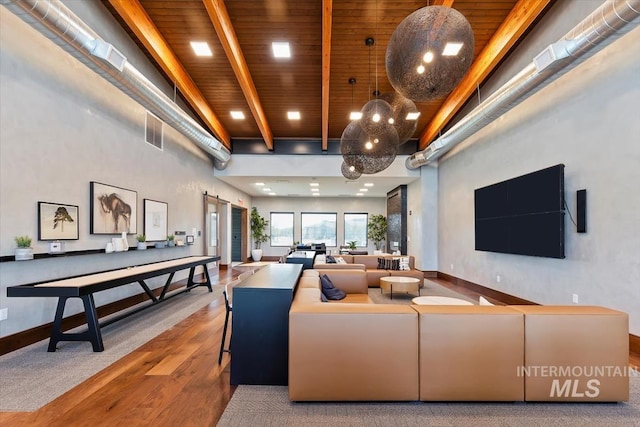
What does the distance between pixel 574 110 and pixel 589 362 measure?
10.9 feet

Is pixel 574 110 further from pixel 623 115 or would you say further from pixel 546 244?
pixel 546 244

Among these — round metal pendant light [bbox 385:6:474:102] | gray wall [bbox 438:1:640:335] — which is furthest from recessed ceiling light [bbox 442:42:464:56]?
gray wall [bbox 438:1:640:335]

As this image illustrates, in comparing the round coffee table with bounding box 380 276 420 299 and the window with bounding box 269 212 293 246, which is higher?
the window with bounding box 269 212 293 246

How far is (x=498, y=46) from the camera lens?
4.63 meters

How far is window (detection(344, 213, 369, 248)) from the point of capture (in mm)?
14133

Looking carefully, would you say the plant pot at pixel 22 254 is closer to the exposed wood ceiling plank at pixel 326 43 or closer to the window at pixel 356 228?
the exposed wood ceiling plank at pixel 326 43

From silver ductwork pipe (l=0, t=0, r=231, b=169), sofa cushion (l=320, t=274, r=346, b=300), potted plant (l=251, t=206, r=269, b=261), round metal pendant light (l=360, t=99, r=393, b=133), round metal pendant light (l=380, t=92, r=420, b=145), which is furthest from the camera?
potted plant (l=251, t=206, r=269, b=261)

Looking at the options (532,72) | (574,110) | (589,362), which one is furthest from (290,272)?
(574,110)

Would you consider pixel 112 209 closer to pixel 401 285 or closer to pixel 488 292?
pixel 401 285

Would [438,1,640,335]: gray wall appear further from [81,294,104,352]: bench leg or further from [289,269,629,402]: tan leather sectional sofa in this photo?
[81,294,104,352]: bench leg

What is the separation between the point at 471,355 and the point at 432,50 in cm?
208

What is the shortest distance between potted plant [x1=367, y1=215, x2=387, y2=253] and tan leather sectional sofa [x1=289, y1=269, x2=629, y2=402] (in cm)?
1105

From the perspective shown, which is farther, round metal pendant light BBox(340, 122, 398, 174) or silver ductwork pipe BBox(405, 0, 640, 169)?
round metal pendant light BBox(340, 122, 398, 174)

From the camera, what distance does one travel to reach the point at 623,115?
10.8ft
